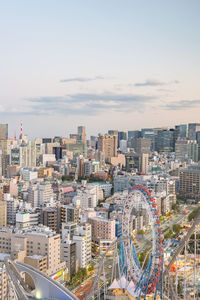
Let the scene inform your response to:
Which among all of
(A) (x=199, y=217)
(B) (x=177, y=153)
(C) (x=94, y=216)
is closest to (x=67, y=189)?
(C) (x=94, y=216)

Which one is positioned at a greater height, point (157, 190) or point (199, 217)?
point (199, 217)

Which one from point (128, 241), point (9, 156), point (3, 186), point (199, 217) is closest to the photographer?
point (199, 217)

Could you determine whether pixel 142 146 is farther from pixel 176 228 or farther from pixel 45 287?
pixel 45 287

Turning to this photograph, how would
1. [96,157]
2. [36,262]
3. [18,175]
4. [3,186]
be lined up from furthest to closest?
[96,157]
[18,175]
[3,186]
[36,262]

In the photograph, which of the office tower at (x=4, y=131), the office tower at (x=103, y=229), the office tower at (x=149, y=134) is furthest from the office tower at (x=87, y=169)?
the office tower at (x=149, y=134)

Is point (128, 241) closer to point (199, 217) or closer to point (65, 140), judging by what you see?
point (199, 217)

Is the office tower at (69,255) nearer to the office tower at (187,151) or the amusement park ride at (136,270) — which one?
the amusement park ride at (136,270)

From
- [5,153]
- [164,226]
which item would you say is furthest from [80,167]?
[164,226]
